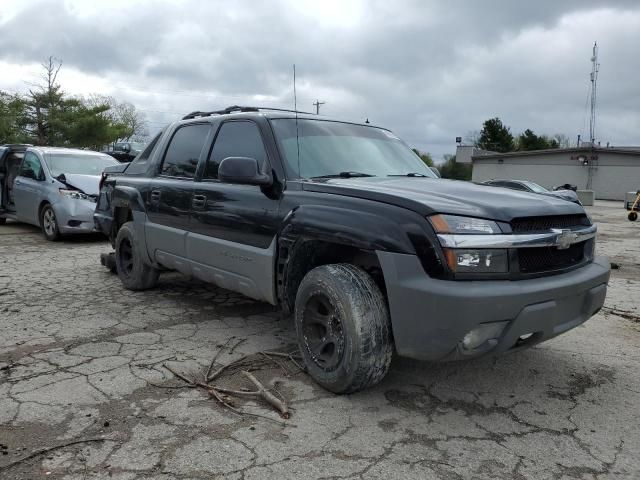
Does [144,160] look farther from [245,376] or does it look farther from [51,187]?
[51,187]

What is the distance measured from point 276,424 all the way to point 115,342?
178cm

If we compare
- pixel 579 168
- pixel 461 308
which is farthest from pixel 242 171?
pixel 579 168

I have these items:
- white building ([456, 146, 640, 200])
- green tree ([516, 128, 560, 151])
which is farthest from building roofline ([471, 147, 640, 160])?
green tree ([516, 128, 560, 151])

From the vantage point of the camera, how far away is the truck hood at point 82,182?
9.16 m

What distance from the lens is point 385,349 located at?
3.01 metres

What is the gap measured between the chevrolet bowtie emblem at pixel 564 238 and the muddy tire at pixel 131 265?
12.6 feet

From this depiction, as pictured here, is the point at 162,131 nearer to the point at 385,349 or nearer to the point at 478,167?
the point at 385,349

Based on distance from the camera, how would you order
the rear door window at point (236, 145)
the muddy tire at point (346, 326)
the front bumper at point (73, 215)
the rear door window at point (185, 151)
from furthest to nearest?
the front bumper at point (73, 215) → the rear door window at point (185, 151) → the rear door window at point (236, 145) → the muddy tire at point (346, 326)

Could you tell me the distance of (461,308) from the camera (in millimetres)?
2615

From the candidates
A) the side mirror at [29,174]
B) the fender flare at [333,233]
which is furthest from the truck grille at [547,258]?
the side mirror at [29,174]

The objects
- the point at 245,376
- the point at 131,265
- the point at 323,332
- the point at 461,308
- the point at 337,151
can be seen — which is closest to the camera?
the point at 461,308

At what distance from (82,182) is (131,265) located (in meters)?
4.31

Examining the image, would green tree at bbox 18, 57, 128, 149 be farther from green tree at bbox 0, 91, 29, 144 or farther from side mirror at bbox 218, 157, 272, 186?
side mirror at bbox 218, 157, 272, 186

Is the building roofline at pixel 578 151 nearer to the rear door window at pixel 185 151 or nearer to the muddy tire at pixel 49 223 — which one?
the muddy tire at pixel 49 223
